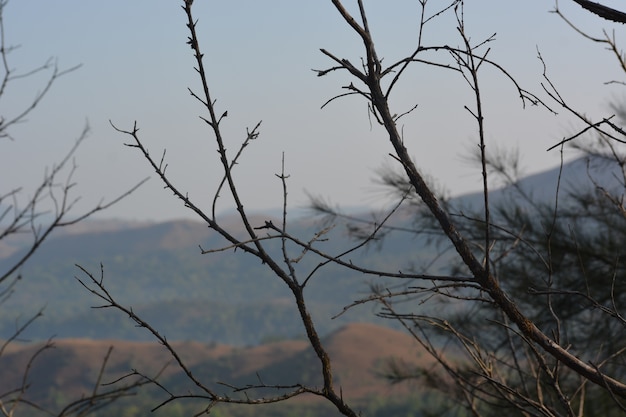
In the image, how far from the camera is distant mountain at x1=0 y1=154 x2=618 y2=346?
83438 millimetres

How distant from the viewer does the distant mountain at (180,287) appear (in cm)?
8344

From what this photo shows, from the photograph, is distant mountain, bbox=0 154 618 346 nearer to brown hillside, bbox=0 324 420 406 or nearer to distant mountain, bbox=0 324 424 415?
brown hillside, bbox=0 324 420 406

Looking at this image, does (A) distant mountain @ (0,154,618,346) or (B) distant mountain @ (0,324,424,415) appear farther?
(A) distant mountain @ (0,154,618,346)

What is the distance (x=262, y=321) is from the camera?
85125 mm

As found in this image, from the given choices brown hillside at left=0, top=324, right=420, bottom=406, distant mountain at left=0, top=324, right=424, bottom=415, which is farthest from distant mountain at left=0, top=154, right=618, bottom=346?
distant mountain at left=0, top=324, right=424, bottom=415

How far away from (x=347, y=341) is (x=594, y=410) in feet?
132

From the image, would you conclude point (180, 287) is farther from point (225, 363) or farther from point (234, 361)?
point (225, 363)

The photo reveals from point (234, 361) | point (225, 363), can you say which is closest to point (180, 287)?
point (234, 361)

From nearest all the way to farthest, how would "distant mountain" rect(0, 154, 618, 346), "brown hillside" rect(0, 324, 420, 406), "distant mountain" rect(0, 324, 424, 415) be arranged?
"distant mountain" rect(0, 324, 424, 415) < "brown hillside" rect(0, 324, 420, 406) < "distant mountain" rect(0, 154, 618, 346)

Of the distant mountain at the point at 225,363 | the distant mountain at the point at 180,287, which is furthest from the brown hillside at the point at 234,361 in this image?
the distant mountain at the point at 180,287

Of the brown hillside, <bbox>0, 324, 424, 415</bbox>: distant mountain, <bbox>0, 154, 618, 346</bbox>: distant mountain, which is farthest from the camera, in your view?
<bbox>0, 154, 618, 346</bbox>: distant mountain


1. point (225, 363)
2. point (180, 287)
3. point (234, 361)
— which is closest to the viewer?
point (225, 363)

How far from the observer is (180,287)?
375ft

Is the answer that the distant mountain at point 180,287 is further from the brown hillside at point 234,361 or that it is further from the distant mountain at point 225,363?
the distant mountain at point 225,363
